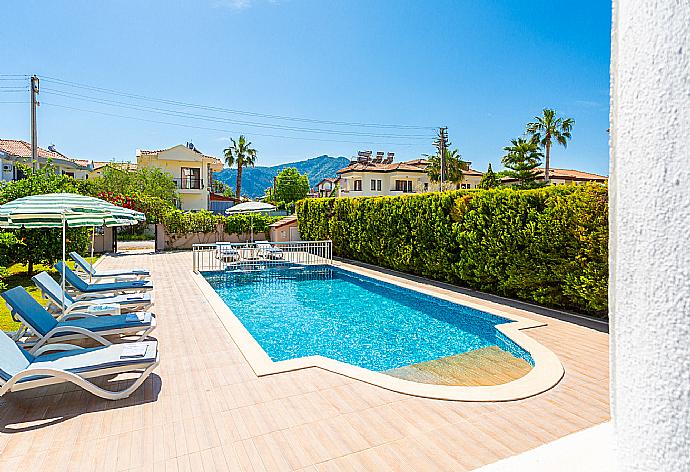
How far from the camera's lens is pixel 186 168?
4141 centimetres

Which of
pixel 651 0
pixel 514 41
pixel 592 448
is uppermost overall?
pixel 514 41

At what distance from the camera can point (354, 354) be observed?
8477 millimetres

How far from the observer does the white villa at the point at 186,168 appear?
40.2 meters

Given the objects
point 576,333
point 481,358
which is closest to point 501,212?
point 576,333

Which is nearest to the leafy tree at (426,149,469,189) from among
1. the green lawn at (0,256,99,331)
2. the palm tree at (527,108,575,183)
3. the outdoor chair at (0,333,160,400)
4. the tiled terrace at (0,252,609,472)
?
the palm tree at (527,108,575,183)

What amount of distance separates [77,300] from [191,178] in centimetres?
3437

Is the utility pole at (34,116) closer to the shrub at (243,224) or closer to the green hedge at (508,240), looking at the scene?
the shrub at (243,224)

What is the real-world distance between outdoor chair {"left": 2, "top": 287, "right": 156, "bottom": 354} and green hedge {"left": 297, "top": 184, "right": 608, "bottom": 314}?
8.59m

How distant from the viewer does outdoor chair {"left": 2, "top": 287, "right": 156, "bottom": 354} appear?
6348 millimetres

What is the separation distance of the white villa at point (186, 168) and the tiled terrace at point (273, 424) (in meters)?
37.4

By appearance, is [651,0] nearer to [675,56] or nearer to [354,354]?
[675,56]

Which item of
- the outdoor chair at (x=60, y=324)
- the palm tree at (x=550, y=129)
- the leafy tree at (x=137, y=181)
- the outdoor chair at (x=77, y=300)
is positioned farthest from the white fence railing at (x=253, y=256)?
the palm tree at (x=550, y=129)

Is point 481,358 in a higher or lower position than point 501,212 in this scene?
lower

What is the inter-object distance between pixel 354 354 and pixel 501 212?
18.9ft
